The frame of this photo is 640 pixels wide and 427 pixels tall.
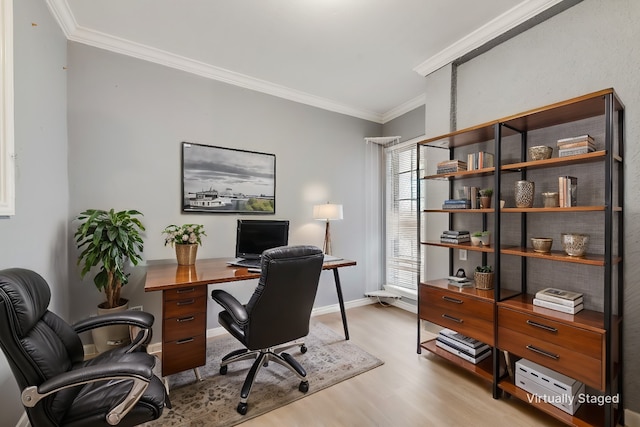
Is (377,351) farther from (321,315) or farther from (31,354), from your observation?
(31,354)

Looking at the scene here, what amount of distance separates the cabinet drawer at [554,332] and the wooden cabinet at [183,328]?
7.06 feet

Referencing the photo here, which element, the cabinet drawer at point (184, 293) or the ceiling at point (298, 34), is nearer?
the cabinet drawer at point (184, 293)

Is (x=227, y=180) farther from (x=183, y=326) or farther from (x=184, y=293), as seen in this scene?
(x=183, y=326)

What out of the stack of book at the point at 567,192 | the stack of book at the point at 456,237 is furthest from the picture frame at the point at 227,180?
the stack of book at the point at 567,192

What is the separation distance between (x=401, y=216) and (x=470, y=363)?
2094mm

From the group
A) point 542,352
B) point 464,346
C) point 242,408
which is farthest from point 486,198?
point 242,408

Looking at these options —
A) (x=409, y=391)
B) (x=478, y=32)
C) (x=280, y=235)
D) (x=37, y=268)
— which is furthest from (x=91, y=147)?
(x=478, y=32)

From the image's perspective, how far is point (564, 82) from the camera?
6.50ft

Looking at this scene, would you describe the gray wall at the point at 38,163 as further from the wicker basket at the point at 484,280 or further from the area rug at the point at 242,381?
the wicker basket at the point at 484,280

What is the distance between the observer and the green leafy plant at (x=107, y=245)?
2.12 m

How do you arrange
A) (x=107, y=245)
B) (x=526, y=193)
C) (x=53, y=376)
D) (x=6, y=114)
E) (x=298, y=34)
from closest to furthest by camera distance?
(x=53, y=376) → (x=6, y=114) → (x=526, y=193) → (x=107, y=245) → (x=298, y=34)

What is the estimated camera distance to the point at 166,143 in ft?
8.86

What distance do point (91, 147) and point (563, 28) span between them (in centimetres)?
380

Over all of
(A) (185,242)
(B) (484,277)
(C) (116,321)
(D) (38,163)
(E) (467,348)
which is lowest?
(E) (467,348)
